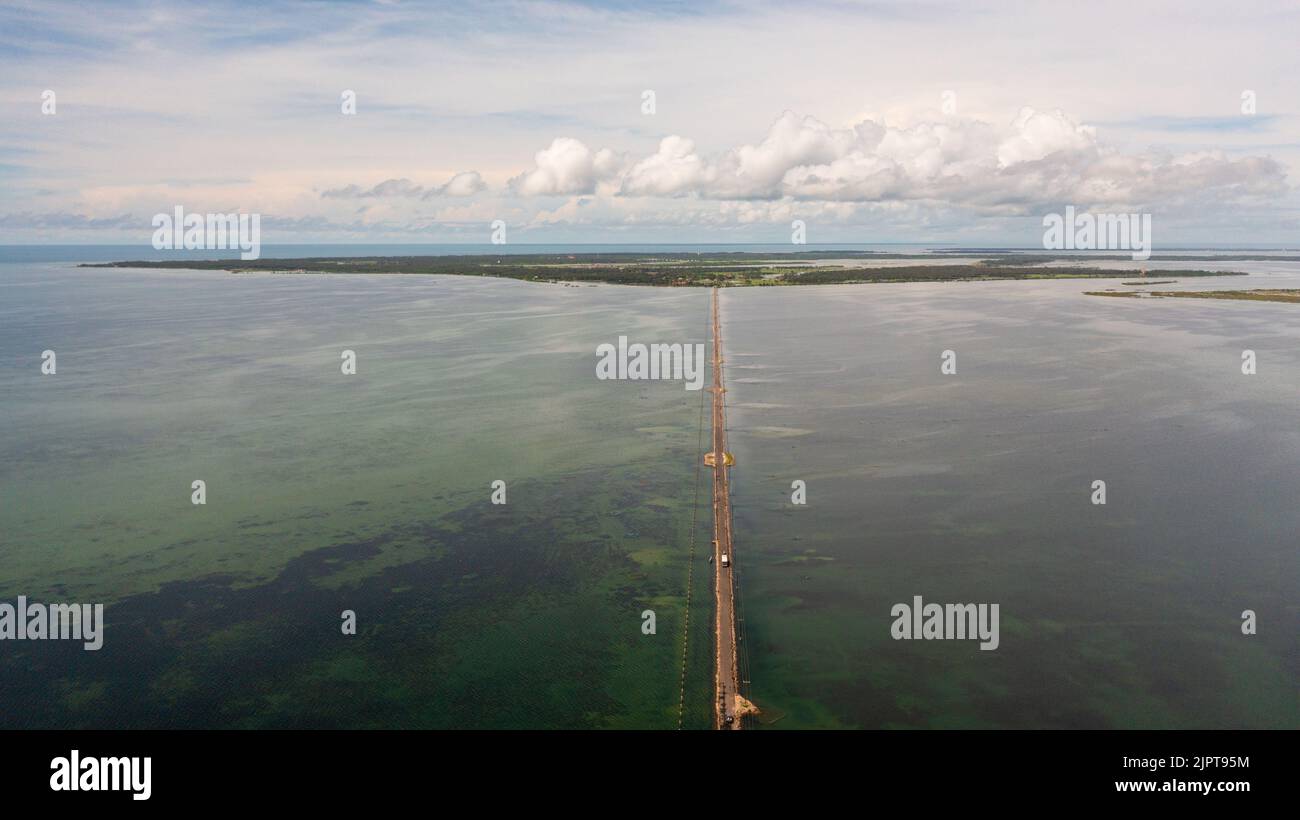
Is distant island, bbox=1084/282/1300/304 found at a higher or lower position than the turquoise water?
higher

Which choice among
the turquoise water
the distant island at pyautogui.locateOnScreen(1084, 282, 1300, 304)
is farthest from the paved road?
Result: the distant island at pyautogui.locateOnScreen(1084, 282, 1300, 304)

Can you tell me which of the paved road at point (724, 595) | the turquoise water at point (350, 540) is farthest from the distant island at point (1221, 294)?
the paved road at point (724, 595)

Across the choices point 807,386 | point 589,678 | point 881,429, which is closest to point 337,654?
point 589,678

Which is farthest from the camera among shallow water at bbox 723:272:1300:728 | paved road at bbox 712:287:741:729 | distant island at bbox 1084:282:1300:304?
distant island at bbox 1084:282:1300:304

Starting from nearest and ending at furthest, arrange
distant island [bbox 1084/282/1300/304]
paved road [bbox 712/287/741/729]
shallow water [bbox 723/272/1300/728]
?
paved road [bbox 712/287/741/729] < shallow water [bbox 723/272/1300/728] < distant island [bbox 1084/282/1300/304]

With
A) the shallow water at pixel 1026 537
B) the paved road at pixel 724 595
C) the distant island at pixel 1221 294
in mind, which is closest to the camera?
the paved road at pixel 724 595

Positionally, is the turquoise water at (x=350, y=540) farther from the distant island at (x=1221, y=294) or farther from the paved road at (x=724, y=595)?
the distant island at (x=1221, y=294)

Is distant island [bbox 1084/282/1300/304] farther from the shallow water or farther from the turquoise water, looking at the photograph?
the turquoise water

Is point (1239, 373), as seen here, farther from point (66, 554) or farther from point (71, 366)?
point (71, 366)

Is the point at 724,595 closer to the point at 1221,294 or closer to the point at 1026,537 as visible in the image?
the point at 1026,537
